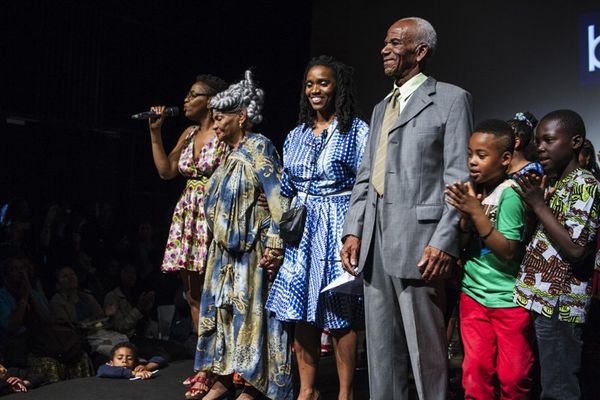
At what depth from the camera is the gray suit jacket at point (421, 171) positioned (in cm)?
233

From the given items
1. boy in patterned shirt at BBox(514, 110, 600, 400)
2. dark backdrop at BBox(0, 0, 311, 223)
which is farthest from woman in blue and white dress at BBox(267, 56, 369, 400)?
dark backdrop at BBox(0, 0, 311, 223)

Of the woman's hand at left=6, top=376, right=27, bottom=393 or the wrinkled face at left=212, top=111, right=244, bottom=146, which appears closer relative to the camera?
the wrinkled face at left=212, top=111, right=244, bottom=146

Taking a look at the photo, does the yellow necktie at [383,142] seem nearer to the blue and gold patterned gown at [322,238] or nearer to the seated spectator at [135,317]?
the blue and gold patterned gown at [322,238]

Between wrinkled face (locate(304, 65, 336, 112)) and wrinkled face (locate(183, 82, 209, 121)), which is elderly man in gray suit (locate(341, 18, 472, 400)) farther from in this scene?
wrinkled face (locate(183, 82, 209, 121))

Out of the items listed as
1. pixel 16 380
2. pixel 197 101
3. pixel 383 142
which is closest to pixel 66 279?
pixel 16 380

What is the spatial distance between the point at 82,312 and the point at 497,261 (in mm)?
3270

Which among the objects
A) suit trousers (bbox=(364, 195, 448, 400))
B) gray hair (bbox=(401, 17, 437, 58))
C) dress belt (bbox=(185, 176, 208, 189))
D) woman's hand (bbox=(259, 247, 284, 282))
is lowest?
suit trousers (bbox=(364, 195, 448, 400))

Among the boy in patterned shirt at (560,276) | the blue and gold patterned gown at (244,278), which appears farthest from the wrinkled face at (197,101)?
the boy in patterned shirt at (560,276)

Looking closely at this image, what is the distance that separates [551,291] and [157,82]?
4658 millimetres

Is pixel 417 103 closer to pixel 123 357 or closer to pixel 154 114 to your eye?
pixel 154 114

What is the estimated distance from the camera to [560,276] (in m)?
2.54

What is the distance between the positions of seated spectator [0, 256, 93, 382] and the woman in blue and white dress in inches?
74.6

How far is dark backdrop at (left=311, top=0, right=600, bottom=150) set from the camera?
18.7ft

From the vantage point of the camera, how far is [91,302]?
5098 millimetres
